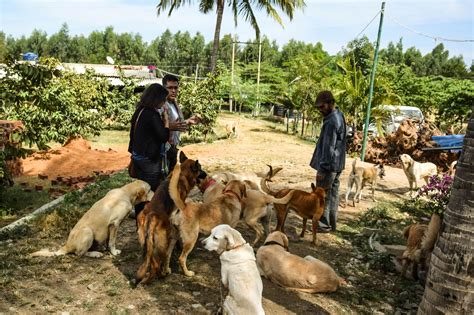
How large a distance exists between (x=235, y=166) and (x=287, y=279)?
25.7ft

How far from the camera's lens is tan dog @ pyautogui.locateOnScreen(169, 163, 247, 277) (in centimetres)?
423

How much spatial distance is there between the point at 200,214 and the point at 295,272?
1208mm

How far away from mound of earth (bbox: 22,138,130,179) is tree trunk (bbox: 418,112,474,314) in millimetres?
9544

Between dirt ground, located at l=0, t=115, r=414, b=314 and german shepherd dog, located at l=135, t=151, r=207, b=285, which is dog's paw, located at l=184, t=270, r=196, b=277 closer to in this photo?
dirt ground, located at l=0, t=115, r=414, b=314

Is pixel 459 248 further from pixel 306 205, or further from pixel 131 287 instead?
pixel 131 287

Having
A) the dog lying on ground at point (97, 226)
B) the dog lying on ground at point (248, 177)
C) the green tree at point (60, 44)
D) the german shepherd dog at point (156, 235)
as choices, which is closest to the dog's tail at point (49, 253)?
the dog lying on ground at point (97, 226)

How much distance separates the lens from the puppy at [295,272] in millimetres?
4258

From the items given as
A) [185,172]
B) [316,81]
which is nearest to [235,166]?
[185,172]

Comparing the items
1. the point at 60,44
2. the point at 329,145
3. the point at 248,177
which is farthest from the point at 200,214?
the point at 60,44

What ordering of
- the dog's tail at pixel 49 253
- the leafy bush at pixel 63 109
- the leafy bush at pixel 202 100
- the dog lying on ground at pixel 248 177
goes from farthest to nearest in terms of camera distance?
the leafy bush at pixel 202 100, the leafy bush at pixel 63 109, the dog lying on ground at pixel 248 177, the dog's tail at pixel 49 253

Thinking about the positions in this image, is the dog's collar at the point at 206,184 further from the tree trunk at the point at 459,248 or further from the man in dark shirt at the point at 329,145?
the tree trunk at the point at 459,248

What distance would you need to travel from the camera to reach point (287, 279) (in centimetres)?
427

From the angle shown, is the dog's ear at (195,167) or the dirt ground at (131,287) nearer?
the dirt ground at (131,287)

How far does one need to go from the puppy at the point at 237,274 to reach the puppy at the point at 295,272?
89 centimetres
